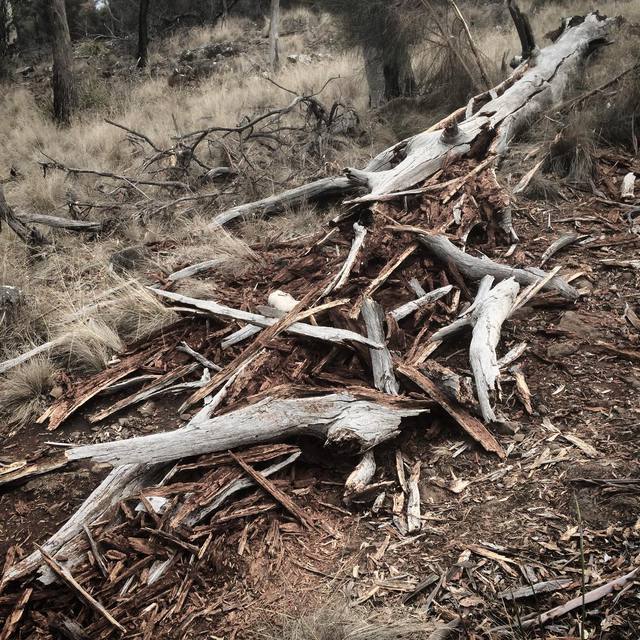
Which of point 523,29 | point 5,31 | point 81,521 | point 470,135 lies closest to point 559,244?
point 470,135

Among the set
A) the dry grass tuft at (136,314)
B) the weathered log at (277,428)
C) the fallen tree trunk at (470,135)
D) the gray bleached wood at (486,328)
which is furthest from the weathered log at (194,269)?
the gray bleached wood at (486,328)

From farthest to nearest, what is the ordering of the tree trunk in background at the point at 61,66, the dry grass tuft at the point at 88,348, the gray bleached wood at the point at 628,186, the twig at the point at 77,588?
the tree trunk in background at the point at 61,66
the gray bleached wood at the point at 628,186
the dry grass tuft at the point at 88,348
the twig at the point at 77,588

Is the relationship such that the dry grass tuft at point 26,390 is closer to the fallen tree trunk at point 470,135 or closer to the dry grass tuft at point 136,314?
the dry grass tuft at point 136,314

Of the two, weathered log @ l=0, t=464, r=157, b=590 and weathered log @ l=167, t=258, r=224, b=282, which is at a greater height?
weathered log @ l=167, t=258, r=224, b=282

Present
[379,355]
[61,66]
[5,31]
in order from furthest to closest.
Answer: [5,31] < [61,66] < [379,355]

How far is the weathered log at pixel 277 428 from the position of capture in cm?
278

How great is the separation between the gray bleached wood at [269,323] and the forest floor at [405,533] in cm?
13

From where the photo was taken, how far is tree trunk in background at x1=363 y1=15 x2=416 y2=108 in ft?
28.5

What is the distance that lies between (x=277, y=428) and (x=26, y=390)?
1892mm

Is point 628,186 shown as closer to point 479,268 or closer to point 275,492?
point 479,268

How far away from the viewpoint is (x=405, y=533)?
2512 millimetres

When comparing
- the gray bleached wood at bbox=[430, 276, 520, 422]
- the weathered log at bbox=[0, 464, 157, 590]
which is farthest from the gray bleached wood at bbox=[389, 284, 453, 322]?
the weathered log at bbox=[0, 464, 157, 590]

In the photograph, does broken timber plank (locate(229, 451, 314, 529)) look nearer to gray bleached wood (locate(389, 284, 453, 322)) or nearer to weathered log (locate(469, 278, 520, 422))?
weathered log (locate(469, 278, 520, 422))

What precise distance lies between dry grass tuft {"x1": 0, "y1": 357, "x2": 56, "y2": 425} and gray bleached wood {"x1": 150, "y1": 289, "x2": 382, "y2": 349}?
3.14 feet
